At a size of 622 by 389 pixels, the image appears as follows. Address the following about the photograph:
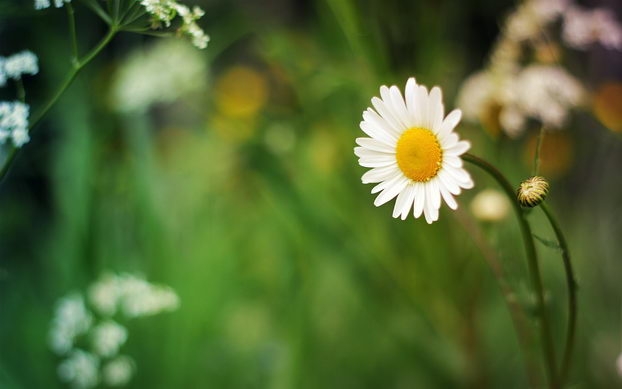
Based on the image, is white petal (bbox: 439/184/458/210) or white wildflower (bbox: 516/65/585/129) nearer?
white petal (bbox: 439/184/458/210)

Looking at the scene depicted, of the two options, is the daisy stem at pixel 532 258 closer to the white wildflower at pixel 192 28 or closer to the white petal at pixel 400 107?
the white petal at pixel 400 107

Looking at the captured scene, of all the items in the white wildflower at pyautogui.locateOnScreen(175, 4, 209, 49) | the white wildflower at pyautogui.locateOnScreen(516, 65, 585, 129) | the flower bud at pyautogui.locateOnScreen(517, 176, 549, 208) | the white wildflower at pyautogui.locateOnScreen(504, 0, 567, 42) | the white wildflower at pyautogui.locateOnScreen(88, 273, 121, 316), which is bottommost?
the flower bud at pyautogui.locateOnScreen(517, 176, 549, 208)

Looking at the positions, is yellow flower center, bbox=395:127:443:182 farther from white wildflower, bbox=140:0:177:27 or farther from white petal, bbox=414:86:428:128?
white wildflower, bbox=140:0:177:27

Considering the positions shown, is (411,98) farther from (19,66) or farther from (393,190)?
(19,66)

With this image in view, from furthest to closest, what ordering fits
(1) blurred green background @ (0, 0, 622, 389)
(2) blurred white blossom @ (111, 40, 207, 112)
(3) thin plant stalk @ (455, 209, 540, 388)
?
(2) blurred white blossom @ (111, 40, 207, 112)
(1) blurred green background @ (0, 0, 622, 389)
(3) thin plant stalk @ (455, 209, 540, 388)

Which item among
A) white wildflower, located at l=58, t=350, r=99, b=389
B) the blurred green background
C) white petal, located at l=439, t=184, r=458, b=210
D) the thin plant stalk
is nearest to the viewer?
white petal, located at l=439, t=184, r=458, b=210

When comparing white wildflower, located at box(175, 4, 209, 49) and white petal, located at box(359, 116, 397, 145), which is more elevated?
white wildflower, located at box(175, 4, 209, 49)

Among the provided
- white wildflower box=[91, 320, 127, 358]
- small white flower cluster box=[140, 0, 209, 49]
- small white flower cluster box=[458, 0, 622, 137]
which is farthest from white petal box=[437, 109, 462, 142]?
white wildflower box=[91, 320, 127, 358]

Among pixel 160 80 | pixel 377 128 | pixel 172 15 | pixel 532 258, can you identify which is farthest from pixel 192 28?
pixel 160 80
